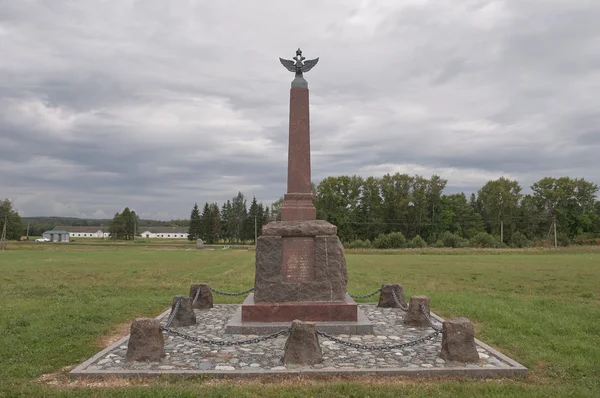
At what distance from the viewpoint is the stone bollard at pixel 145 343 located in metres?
6.98

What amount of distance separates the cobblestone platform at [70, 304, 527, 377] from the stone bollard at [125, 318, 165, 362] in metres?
0.11

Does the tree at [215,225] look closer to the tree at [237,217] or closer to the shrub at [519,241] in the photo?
the tree at [237,217]

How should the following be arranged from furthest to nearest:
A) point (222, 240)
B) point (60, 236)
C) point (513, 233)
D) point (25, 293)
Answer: point (60, 236)
point (222, 240)
point (513, 233)
point (25, 293)

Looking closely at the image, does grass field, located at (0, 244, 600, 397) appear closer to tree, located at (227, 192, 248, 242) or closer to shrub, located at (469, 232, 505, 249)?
shrub, located at (469, 232, 505, 249)

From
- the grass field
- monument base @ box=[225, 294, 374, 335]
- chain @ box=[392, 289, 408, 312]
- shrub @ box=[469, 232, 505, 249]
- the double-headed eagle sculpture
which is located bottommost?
the grass field

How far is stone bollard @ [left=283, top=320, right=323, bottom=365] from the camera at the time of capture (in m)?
6.82

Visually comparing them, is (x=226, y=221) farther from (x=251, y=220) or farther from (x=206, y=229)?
(x=251, y=220)

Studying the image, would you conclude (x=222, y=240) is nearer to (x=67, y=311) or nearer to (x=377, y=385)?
(x=67, y=311)

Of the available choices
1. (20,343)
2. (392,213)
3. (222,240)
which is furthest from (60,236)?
(20,343)

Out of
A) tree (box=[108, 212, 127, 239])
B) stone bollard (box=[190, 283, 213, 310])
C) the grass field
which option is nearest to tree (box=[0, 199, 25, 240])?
tree (box=[108, 212, 127, 239])

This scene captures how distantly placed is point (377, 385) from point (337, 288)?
3.89m

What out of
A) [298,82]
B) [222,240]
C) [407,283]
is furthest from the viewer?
[222,240]

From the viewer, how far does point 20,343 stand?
8.16m

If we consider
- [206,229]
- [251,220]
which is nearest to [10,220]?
[206,229]
